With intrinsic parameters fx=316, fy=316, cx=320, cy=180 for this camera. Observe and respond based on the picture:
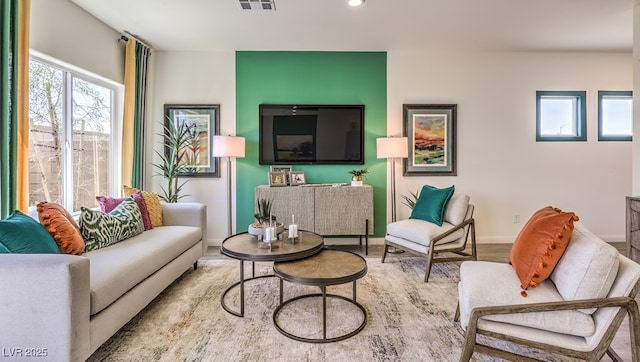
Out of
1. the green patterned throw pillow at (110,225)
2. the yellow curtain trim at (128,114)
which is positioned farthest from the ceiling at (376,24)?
the green patterned throw pillow at (110,225)

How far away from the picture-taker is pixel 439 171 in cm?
435

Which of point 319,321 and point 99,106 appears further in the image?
point 99,106

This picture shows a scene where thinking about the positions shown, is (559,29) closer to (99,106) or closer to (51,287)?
(51,287)

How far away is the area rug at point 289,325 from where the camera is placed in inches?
72.7

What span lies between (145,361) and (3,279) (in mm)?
807

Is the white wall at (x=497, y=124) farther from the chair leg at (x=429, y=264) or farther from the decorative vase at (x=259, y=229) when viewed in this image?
the decorative vase at (x=259, y=229)

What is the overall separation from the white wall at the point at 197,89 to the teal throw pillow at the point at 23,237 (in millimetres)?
2422

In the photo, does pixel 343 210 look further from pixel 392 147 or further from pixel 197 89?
pixel 197 89

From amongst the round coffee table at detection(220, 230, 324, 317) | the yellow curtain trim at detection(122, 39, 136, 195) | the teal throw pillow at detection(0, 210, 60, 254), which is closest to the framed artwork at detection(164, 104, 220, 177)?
the yellow curtain trim at detection(122, 39, 136, 195)

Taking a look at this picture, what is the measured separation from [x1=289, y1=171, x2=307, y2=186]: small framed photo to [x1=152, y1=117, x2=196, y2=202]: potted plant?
142 centimetres

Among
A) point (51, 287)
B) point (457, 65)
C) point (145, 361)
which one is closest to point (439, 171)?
point (457, 65)

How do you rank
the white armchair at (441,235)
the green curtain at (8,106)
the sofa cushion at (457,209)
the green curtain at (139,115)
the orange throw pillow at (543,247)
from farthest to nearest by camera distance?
Answer: the green curtain at (139,115) → the sofa cushion at (457,209) → the white armchair at (441,235) → the green curtain at (8,106) → the orange throw pillow at (543,247)

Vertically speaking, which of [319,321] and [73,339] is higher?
[73,339]

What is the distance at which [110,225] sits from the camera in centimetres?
253
